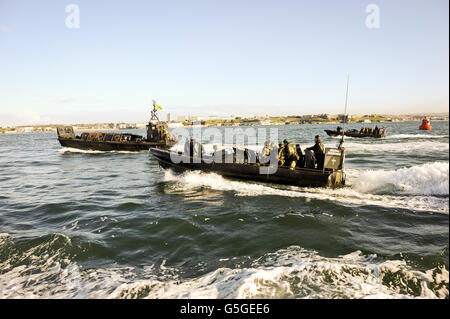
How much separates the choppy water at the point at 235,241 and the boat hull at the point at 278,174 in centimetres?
45

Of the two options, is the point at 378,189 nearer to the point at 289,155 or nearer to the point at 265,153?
the point at 289,155

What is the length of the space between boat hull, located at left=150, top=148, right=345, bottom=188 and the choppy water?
0.45 metres

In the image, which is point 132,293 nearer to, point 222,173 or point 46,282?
point 46,282

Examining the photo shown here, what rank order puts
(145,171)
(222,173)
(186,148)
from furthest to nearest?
(145,171) → (186,148) → (222,173)

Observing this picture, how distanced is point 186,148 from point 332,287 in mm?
12069

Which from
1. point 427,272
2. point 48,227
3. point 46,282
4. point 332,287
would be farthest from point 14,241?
point 427,272

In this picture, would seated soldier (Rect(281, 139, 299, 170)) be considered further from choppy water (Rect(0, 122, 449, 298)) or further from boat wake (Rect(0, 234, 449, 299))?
boat wake (Rect(0, 234, 449, 299))

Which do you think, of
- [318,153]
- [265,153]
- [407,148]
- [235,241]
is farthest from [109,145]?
[407,148]

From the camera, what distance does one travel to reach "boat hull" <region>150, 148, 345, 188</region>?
39.3 feet

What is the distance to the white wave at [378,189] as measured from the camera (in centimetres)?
1027

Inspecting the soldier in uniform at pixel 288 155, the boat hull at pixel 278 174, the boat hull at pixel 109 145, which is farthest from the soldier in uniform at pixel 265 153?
the boat hull at pixel 109 145

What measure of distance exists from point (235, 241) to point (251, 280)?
2.10 m

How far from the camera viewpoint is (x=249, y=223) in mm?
8703

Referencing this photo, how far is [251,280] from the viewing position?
527 centimetres
